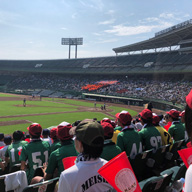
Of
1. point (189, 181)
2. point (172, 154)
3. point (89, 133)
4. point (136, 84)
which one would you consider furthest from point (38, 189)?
point (136, 84)

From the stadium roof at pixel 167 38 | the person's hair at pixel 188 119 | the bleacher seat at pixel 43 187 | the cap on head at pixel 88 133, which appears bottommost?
the bleacher seat at pixel 43 187

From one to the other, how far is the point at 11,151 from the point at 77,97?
179 ft

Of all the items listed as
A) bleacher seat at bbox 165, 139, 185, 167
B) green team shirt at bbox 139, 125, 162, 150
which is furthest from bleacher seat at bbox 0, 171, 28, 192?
bleacher seat at bbox 165, 139, 185, 167

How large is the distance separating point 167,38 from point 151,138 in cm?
4861

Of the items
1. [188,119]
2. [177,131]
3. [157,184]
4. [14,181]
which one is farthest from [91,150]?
[177,131]

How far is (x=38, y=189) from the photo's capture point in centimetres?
318

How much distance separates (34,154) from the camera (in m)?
4.98

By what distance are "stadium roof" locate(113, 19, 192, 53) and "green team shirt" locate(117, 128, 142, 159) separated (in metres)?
40.6

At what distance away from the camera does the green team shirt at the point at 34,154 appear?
4.90 m

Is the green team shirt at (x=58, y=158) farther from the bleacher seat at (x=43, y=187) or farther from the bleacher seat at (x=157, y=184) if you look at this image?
the bleacher seat at (x=157, y=184)

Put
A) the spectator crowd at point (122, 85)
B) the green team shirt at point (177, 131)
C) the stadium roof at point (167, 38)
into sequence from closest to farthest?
the green team shirt at point (177, 131)
the stadium roof at point (167, 38)
the spectator crowd at point (122, 85)

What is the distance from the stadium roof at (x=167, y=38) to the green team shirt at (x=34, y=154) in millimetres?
41898

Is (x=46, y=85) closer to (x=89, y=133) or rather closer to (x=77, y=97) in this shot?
(x=77, y=97)

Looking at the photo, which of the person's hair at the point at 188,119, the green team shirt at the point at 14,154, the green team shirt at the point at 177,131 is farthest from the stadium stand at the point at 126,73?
the person's hair at the point at 188,119
